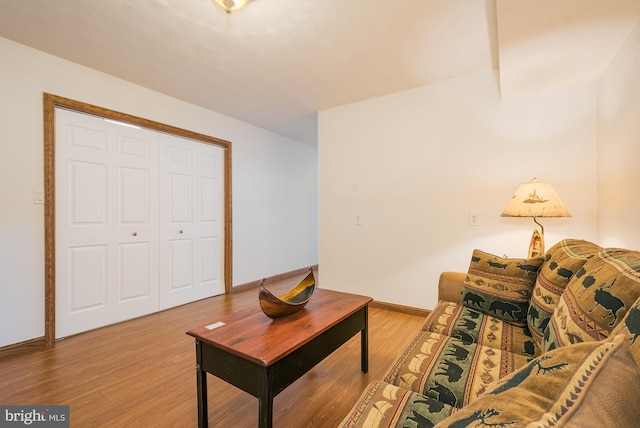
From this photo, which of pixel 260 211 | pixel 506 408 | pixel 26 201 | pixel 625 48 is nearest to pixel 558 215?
pixel 625 48

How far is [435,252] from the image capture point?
113 inches

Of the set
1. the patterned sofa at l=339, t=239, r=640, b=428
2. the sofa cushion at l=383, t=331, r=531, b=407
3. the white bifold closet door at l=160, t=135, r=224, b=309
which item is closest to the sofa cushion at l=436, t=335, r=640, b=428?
the patterned sofa at l=339, t=239, r=640, b=428

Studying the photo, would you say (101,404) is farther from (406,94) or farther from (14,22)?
(406,94)

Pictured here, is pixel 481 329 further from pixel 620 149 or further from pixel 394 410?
pixel 620 149

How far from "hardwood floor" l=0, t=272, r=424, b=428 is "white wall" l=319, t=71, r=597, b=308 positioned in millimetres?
770

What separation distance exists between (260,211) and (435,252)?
2566 millimetres

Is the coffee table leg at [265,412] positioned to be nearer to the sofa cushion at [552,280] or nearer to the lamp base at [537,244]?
the sofa cushion at [552,280]

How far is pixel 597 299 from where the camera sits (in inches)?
35.2

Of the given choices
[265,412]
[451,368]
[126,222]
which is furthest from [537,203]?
[126,222]

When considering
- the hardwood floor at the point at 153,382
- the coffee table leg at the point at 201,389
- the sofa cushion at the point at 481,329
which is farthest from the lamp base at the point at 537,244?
the coffee table leg at the point at 201,389

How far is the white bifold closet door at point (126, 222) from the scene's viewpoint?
2.50m

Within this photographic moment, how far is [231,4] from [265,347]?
1951 mm

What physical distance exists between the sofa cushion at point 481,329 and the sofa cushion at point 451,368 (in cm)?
6

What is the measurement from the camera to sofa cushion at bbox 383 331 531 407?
104 centimetres
